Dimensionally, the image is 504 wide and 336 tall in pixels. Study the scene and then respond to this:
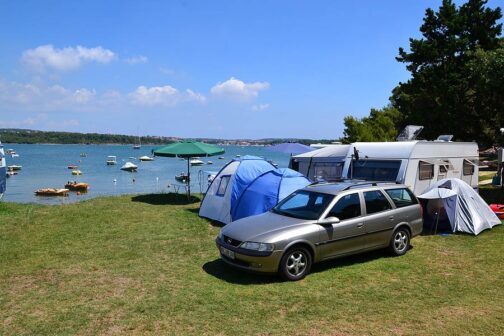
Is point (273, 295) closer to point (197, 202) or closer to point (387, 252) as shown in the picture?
point (387, 252)

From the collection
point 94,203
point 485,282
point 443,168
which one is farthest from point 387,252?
point 94,203

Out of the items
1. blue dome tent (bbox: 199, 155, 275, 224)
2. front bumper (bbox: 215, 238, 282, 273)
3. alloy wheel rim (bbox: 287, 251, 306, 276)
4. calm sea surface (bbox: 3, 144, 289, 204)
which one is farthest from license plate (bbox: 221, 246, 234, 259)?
calm sea surface (bbox: 3, 144, 289, 204)

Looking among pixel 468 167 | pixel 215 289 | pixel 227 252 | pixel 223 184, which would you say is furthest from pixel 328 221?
pixel 468 167

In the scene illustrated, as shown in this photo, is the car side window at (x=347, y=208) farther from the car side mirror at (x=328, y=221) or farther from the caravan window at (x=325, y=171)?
the caravan window at (x=325, y=171)

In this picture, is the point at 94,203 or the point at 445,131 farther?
the point at 445,131

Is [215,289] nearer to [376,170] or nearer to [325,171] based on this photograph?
[376,170]

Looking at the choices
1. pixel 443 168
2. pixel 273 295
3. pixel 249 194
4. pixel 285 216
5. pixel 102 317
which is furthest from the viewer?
pixel 443 168

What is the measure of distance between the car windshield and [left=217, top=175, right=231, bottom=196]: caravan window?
384 cm

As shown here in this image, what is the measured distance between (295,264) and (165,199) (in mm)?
10278

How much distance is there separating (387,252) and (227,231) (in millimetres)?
3585

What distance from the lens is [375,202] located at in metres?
8.54

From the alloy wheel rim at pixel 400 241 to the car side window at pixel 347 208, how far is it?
4.27ft

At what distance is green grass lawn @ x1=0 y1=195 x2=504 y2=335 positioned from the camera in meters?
5.35

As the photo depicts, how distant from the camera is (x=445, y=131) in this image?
22.8 metres
